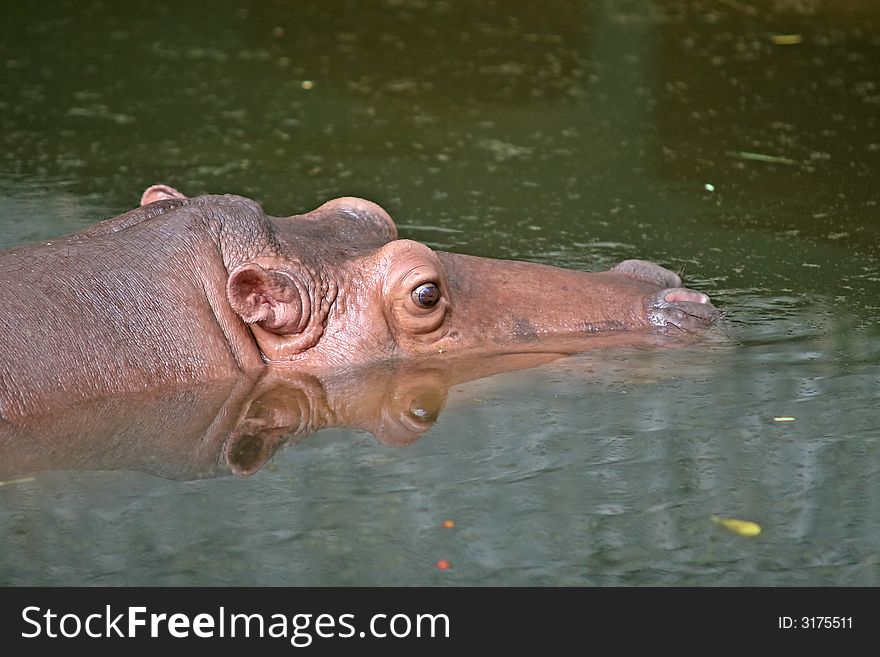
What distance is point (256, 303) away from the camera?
15.9 feet

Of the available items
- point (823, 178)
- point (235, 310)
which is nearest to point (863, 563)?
point (235, 310)

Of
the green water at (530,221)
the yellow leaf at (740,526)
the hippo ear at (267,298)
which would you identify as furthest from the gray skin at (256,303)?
the yellow leaf at (740,526)

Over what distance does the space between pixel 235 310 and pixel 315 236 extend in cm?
47

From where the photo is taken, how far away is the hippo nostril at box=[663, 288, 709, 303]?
539 cm

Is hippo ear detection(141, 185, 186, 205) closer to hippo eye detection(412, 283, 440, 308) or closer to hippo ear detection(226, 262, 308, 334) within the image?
hippo ear detection(226, 262, 308, 334)

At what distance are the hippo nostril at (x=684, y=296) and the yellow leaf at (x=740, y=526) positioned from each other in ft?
5.01

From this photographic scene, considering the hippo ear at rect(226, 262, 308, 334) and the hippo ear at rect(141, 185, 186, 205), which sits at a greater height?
the hippo ear at rect(141, 185, 186, 205)

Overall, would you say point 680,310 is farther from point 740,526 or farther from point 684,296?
point 740,526

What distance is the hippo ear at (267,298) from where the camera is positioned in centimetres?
480

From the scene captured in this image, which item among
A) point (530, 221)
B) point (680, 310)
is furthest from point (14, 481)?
point (530, 221)

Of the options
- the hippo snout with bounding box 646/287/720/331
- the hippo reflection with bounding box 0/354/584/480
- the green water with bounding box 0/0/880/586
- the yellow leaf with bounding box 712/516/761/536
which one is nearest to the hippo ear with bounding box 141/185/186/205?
the hippo reflection with bounding box 0/354/584/480

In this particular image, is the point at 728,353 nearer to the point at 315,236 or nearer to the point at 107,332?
the point at 315,236

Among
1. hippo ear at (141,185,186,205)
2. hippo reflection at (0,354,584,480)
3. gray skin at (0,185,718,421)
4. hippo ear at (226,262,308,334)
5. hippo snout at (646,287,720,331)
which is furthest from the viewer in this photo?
hippo ear at (141,185,186,205)

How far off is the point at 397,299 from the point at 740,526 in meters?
1.53
